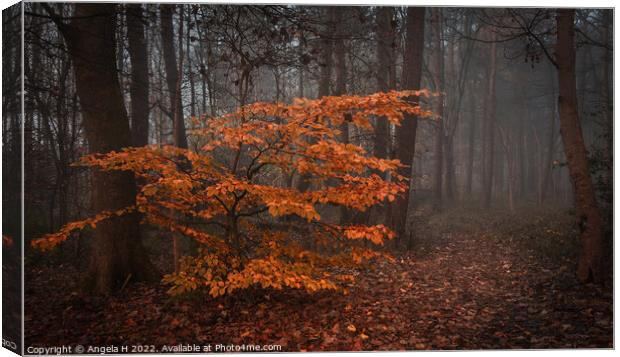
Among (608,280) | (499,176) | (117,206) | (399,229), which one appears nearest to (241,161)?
(117,206)

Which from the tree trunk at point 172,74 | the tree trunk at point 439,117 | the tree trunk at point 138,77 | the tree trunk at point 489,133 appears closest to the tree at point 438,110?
the tree trunk at point 439,117

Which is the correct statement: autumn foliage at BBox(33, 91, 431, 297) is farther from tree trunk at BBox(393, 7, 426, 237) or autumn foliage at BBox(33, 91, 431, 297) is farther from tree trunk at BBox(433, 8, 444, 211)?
tree trunk at BBox(433, 8, 444, 211)

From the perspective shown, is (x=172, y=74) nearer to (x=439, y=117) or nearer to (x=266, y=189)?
(x=266, y=189)

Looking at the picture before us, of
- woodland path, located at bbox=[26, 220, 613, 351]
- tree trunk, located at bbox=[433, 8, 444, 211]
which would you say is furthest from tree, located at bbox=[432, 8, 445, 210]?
woodland path, located at bbox=[26, 220, 613, 351]

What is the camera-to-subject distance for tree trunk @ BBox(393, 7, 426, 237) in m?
5.38

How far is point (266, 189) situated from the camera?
3969 millimetres

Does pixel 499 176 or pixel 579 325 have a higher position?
pixel 499 176

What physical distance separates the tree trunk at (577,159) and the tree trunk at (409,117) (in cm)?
167

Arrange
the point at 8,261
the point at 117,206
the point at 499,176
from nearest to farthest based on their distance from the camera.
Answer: the point at 8,261, the point at 117,206, the point at 499,176

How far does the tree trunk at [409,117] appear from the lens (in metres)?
5.38

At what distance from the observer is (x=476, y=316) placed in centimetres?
452

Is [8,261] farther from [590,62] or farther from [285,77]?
[590,62]

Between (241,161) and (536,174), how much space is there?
3.63 meters

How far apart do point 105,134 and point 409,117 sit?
12.6ft
